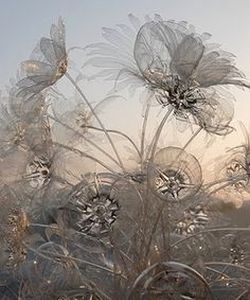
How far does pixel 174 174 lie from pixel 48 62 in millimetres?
1471

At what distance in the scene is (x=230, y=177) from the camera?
616cm

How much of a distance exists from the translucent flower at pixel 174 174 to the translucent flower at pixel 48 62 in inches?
45.5

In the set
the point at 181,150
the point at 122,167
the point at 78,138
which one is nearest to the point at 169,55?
the point at 181,150

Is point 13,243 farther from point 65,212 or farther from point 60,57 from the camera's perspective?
point 60,57

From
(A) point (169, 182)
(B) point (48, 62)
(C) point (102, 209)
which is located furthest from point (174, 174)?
(B) point (48, 62)

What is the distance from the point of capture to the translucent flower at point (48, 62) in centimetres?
588

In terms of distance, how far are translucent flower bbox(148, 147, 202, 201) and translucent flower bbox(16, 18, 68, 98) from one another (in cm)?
116

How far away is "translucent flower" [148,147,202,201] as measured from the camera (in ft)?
17.9

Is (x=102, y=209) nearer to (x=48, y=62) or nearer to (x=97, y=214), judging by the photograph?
(x=97, y=214)

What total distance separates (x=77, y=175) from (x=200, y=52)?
181cm

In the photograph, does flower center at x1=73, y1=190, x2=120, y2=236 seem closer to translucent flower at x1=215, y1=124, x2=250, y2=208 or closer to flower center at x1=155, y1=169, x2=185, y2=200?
flower center at x1=155, y1=169, x2=185, y2=200

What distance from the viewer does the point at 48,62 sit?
589 centimetres

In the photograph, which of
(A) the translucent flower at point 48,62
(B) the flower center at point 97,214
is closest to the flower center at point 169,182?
(B) the flower center at point 97,214

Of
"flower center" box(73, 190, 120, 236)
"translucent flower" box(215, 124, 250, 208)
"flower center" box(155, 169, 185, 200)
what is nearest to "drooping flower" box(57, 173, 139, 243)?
"flower center" box(73, 190, 120, 236)
